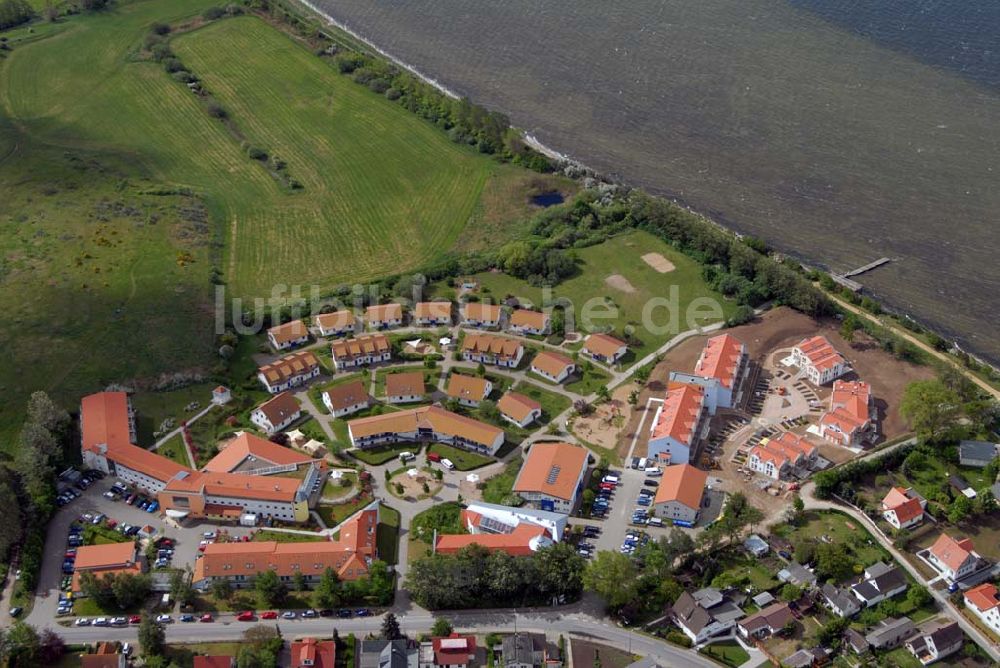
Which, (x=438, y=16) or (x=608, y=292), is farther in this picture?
(x=438, y=16)

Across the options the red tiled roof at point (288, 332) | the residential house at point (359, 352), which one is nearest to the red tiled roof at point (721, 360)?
the residential house at point (359, 352)

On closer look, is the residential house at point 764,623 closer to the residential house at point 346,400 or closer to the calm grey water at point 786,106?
the residential house at point 346,400

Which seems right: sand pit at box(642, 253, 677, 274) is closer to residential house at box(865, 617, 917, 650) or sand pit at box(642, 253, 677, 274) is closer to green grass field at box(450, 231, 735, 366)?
green grass field at box(450, 231, 735, 366)

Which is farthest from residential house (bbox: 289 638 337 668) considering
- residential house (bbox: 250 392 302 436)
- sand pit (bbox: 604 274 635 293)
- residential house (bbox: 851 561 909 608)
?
sand pit (bbox: 604 274 635 293)

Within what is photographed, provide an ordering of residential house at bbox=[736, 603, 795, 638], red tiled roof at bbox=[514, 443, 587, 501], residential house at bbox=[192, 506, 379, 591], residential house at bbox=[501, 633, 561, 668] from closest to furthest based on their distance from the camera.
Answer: residential house at bbox=[501, 633, 561, 668] < residential house at bbox=[736, 603, 795, 638] < residential house at bbox=[192, 506, 379, 591] < red tiled roof at bbox=[514, 443, 587, 501]

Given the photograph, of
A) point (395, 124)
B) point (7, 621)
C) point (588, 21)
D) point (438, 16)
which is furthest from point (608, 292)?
point (438, 16)

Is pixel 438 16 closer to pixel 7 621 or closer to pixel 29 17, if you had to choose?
pixel 29 17
